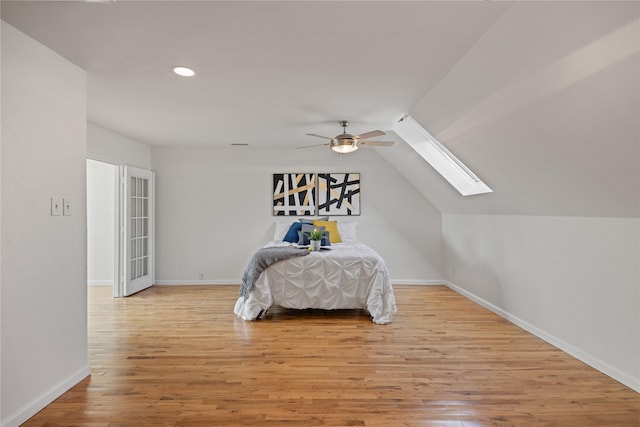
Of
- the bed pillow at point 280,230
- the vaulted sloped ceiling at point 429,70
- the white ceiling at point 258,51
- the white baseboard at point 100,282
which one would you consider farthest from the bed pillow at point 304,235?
the white baseboard at point 100,282

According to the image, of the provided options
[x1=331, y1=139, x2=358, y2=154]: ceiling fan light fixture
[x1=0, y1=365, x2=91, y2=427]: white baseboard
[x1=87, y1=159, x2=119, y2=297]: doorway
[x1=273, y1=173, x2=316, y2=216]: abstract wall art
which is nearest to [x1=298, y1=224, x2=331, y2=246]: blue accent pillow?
[x1=273, y1=173, x2=316, y2=216]: abstract wall art

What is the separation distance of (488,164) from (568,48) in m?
1.60

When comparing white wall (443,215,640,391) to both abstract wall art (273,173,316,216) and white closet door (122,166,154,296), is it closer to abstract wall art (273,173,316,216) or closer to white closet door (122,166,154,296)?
abstract wall art (273,173,316,216)

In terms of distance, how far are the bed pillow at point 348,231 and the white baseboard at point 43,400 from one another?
A: 3637mm

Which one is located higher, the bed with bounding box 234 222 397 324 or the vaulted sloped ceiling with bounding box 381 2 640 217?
the vaulted sloped ceiling with bounding box 381 2 640 217

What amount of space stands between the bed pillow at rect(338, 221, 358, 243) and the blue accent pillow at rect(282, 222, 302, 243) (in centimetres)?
74

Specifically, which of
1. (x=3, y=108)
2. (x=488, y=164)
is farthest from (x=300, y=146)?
(x=3, y=108)

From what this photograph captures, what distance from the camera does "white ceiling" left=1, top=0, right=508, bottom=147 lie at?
1867mm

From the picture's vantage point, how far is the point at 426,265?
5.69 m

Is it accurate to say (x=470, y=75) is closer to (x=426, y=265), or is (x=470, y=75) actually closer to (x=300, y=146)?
(x=300, y=146)

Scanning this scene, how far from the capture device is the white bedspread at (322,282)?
386 cm

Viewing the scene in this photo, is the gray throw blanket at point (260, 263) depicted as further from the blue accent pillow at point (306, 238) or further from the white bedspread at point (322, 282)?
the blue accent pillow at point (306, 238)

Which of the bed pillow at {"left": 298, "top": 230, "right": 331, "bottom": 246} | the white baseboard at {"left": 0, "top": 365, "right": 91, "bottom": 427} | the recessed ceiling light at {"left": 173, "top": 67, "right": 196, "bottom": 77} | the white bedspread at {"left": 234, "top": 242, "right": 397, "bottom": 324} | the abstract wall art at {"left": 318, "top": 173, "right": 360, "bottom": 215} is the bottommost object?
the white baseboard at {"left": 0, "top": 365, "right": 91, "bottom": 427}

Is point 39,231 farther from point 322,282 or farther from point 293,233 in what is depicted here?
point 293,233
